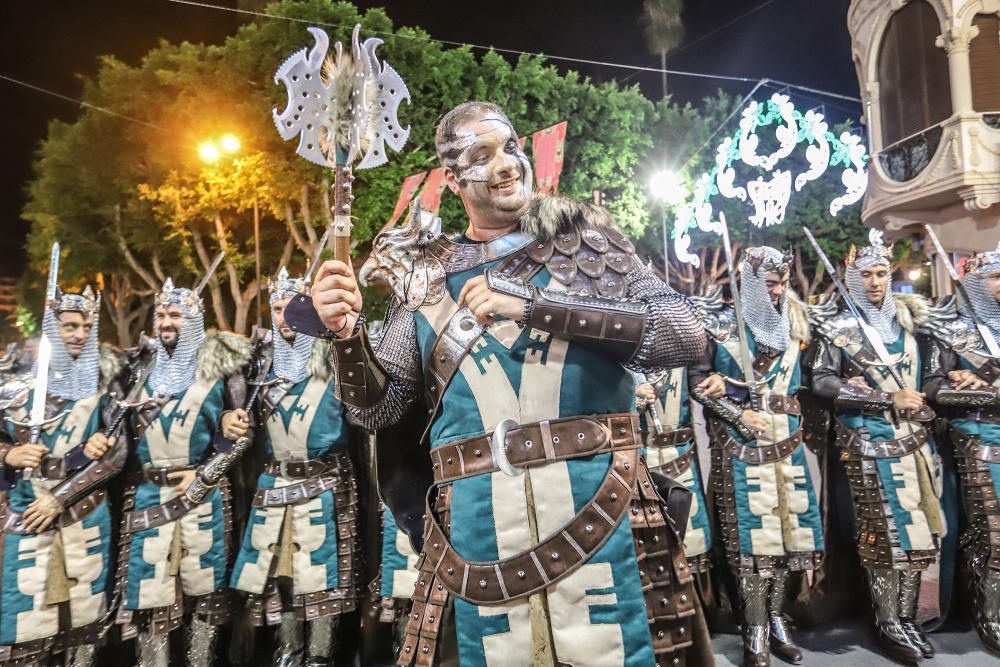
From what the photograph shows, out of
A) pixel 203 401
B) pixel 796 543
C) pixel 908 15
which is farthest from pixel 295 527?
pixel 908 15

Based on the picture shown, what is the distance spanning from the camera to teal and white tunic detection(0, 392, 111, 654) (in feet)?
13.4

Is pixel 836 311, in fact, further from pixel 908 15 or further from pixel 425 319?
pixel 908 15

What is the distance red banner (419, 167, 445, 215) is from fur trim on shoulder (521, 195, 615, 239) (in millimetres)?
11348

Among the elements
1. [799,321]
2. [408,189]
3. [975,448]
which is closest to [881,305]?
[799,321]

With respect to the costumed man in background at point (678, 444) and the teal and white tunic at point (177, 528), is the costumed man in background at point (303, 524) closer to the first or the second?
the teal and white tunic at point (177, 528)

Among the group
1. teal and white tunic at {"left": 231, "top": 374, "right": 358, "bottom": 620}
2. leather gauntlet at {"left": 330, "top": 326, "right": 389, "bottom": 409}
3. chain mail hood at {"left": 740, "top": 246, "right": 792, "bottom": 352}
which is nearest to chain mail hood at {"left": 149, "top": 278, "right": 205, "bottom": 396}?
teal and white tunic at {"left": 231, "top": 374, "right": 358, "bottom": 620}

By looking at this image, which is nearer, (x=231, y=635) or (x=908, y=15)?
(x=231, y=635)

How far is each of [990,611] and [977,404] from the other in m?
1.36

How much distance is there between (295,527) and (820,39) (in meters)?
19.0

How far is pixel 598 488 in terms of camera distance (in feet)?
6.07

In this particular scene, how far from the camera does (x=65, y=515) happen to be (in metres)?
4.29

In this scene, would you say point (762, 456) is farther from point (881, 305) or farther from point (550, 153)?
point (550, 153)

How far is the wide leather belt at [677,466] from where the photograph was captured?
4918mm

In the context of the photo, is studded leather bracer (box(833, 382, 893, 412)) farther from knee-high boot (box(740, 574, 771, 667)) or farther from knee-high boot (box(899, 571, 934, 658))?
knee-high boot (box(740, 574, 771, 667))
